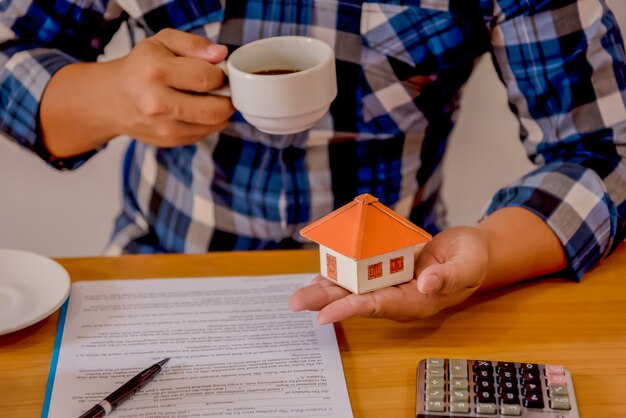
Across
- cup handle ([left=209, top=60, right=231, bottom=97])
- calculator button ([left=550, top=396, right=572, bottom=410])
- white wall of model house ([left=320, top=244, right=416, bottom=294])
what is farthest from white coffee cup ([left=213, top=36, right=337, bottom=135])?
calculator button ([left=550, top=396, right=572, bottom=410])

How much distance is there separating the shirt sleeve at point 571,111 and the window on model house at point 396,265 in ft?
0.78

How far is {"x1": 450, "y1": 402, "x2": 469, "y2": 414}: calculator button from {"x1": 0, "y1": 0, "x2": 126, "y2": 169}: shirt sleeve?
0.63m

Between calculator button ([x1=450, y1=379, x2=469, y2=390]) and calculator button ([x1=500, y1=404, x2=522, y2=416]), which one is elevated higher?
calculator button ([x1=500, y1=404, x2=522, y2=416])

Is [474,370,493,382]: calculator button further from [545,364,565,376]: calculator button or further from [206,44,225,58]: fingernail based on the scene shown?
[206,44,225,58]: fingernail

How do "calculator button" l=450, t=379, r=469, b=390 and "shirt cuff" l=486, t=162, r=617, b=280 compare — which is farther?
"shirt cuff" l=486, t=162, r=617, b=280

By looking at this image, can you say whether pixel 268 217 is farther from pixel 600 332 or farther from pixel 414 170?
pixel 600 332

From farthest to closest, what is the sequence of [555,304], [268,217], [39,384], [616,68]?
[268,217] < [616,68] < [555,304] < [39,384]

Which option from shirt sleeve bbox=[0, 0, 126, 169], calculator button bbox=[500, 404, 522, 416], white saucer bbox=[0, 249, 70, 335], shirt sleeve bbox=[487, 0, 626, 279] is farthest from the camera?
shirt sleeve bbox=[0, 0, 126, 169]

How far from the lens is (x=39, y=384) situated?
737 millimetres

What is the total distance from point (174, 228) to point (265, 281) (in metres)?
0.32

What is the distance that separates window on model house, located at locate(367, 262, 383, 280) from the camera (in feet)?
2.45

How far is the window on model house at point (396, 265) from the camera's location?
0.76 metres

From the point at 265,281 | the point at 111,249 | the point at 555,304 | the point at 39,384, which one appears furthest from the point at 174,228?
the point at 555,304

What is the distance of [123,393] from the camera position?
0.70m
